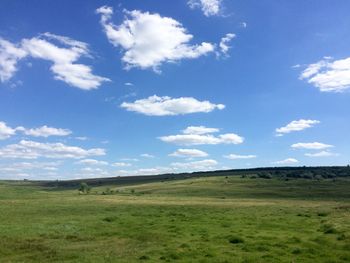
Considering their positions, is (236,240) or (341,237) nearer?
(236,240)

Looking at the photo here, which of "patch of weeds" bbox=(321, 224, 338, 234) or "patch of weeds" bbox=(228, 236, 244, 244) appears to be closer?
"patch of weeds" bbox=(228, 236, 244, 244)

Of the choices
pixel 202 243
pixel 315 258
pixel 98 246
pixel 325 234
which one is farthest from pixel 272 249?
pixel 98 246

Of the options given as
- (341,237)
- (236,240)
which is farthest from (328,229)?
(236,240)

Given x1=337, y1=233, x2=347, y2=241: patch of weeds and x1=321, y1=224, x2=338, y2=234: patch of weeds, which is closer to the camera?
x1=337, y1=233, x2=347, y2=241: patch of weeds

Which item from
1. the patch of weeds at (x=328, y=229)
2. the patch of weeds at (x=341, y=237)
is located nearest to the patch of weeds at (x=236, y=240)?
the patch of weeds at (x=341, y=237)

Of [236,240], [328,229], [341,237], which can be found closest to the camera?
[236,240]

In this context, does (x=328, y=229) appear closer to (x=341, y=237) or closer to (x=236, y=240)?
(x=341, y=237)

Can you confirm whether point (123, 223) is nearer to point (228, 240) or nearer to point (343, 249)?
point (228, 240)

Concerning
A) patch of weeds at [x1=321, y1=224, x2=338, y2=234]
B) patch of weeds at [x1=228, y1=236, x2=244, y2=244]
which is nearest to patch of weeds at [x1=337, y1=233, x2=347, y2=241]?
patch of weeds at [x1=321, y1=224, x2=338, y2=234]

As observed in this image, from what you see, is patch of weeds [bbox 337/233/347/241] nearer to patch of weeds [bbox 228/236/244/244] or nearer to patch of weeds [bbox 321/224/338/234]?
patch of weeds [bbox 321/224/338/234]

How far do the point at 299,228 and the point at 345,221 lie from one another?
7.06 metres

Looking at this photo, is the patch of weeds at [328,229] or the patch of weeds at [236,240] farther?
the patch of weeds at [328,229]

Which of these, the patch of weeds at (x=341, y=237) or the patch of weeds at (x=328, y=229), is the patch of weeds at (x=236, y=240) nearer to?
the patch of weeds at (x=341, y=237)

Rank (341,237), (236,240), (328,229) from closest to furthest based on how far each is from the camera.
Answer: (236,240) → (341,237) → (328,229)
